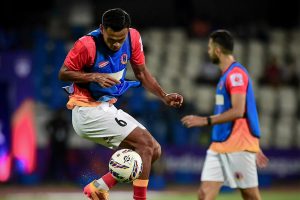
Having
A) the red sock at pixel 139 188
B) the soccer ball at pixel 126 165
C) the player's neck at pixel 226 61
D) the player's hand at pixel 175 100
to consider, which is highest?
the player's neck at pixel 226 61

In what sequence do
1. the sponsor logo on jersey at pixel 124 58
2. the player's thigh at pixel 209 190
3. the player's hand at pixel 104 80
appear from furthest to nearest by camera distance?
the player's thigh at pixel 209 190 → the sponsor logo on jersey at pixel 124 58 → the player's hand at pixel 104 80

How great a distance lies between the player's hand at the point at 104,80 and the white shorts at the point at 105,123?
0.55 meters

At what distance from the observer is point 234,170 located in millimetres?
8438

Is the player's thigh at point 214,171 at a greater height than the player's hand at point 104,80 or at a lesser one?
lesser

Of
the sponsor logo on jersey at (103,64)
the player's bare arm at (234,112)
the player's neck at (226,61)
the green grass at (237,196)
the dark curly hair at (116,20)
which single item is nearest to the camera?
the dark curly hair at (116,20)

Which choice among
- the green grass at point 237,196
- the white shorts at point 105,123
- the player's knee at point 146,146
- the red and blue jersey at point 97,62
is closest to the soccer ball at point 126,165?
the player's knee at point 146,146

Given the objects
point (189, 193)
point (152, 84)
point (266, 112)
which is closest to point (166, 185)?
point (189, 193)

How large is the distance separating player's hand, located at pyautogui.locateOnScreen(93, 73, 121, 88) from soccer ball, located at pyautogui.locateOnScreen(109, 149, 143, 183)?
2.35 ft

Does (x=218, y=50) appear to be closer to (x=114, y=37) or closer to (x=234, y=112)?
(x=234, y=112)

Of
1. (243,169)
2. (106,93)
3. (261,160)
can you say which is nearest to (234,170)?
(243,169)

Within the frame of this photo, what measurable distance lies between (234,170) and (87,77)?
2345 millimetres

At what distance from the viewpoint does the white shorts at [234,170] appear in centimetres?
841

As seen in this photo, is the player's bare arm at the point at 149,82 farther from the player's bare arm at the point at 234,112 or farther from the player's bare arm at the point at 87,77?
the player's bare arm at the point at 87,77

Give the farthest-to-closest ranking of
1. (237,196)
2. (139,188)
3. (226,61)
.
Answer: (237,196) → (226,61) → (139,188)
